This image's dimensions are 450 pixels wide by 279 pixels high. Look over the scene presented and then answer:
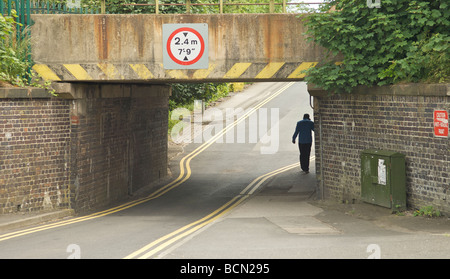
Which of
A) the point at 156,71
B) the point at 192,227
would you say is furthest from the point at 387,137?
the point at 156,71

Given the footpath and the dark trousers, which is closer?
the footpath

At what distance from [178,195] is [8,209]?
650cm

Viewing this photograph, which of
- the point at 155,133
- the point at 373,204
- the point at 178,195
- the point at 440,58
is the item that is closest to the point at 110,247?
the point at 373,204

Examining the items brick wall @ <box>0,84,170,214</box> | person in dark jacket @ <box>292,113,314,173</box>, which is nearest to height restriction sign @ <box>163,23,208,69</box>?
brick wall @ <box>0,84,170,214</box>

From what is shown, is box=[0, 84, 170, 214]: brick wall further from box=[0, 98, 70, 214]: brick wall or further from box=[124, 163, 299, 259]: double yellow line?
box=[124, 163, 299, 259]: double yellow line

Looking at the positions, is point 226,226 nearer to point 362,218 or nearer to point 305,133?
point 362,218

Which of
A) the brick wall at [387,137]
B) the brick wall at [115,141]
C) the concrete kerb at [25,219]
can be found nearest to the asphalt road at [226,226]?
the concrete kerb at [25,219]

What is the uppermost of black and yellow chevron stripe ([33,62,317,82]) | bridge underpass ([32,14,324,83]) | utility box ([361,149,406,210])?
bridge underpass ([32,14,324,83])

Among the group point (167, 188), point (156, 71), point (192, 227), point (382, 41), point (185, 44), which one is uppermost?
point (185, 44)

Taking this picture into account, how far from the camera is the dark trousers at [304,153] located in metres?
21.8

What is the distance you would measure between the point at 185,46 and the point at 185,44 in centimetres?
5

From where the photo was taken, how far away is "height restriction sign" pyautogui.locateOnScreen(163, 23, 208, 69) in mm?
15453

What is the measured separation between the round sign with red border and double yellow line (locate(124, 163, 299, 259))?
3.97m

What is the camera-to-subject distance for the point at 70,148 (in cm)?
1585
